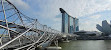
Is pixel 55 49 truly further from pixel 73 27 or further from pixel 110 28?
pixel 73 27

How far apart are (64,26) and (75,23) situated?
144 ft

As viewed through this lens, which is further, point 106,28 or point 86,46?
point 106,28

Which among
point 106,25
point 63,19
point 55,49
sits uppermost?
point 63,19

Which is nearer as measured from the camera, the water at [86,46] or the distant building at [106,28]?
the water at [86,46]

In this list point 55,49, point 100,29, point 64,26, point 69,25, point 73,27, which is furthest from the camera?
point 73,27

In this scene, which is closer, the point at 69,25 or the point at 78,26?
the point at 69,25

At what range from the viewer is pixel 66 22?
489 ft

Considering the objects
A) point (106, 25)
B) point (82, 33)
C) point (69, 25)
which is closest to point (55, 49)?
point (82, 33)

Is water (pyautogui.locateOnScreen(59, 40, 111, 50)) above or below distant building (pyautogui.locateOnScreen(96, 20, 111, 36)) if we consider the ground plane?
below

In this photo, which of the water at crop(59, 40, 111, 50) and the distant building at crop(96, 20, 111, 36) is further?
the distant building at crop(96, 20, 111, 36)

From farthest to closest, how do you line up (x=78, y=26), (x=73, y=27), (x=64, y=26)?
(x=78, y=26) → (x=73, y=27) → (x=64, y=26)

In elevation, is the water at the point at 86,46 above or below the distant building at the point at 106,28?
below

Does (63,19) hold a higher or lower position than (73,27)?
higher

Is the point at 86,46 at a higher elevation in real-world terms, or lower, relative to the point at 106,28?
lower
